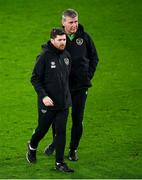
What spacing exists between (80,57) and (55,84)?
731 millimetres

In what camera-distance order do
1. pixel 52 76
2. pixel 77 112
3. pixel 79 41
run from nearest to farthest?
1. pixel 52 76
2. pixel 79 41
3. pixel 77 112

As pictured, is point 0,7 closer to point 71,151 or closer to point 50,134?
point 50,134

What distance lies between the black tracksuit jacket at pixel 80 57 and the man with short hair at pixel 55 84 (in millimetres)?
312

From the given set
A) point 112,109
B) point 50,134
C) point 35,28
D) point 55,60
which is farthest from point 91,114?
point 35,28

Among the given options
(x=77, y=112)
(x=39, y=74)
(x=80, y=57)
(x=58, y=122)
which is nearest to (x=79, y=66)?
(x=80, y=57)

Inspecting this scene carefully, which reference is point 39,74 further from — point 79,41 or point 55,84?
point 79,41

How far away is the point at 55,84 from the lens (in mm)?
10062

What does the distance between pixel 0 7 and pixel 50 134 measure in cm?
867

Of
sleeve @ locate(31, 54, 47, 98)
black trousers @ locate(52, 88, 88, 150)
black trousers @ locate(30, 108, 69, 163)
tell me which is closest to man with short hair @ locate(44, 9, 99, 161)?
black trousers @ locate(52, 88, 88, 150)

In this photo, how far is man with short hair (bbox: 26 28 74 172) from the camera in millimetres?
10031

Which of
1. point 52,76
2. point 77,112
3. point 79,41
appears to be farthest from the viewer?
point 77,112

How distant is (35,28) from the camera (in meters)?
18.7

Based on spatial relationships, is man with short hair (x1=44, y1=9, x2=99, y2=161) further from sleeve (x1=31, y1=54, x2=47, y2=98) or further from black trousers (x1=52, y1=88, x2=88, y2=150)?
sleeve (x1=31, y1=54, x2=47, y2=98)

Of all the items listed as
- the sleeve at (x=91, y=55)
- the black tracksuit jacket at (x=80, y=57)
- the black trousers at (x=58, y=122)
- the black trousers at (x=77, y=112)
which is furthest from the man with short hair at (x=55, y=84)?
the sleeve at (x=91, y=55)
